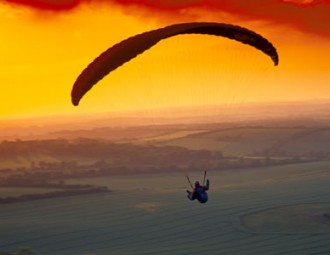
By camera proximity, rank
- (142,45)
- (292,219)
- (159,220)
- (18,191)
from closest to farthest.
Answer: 1. (142,45)
2. (292,219)
3. (159,220)
4. (18,191)

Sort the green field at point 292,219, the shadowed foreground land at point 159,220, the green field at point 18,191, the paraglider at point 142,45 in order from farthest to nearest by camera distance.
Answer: the green field at point 18,191 → the green field at point 292,219 → the shadowed foreground land at point 159,220 → the paraglider at point 142,45

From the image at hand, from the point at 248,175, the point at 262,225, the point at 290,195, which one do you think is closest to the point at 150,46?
the point at 262,225

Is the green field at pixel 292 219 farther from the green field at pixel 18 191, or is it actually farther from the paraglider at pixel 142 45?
the paraglider at pixel 142 45

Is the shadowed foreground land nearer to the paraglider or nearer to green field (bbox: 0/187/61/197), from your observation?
green field (bbox: 0/187/61/197)

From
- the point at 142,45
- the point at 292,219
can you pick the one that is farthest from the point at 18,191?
the point at 142,45

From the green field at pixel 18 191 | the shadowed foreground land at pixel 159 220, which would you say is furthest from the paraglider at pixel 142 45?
the green field at pixel 18 191

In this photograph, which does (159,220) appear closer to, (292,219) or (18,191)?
(292,219)
